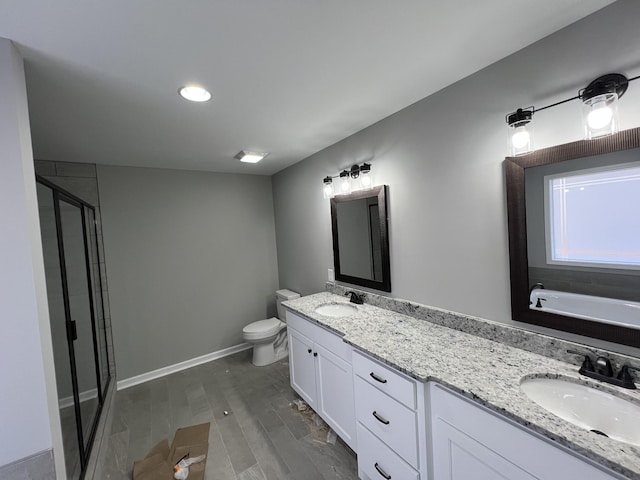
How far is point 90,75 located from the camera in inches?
50.5

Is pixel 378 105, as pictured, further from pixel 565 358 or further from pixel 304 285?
pixel 304 285

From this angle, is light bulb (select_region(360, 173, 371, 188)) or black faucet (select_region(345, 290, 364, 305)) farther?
black faucet (select_region(345, 290, 364, 305))

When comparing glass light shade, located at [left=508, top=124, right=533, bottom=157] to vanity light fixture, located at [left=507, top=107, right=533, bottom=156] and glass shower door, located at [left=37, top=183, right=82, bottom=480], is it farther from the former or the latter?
glass shower door, located at [left=37, top=183, right=82, bottom=480]

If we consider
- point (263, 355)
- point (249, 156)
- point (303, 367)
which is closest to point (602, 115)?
point (303, 367)

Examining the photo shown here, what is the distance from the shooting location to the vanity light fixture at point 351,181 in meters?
2.22

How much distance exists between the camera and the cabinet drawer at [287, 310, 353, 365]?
5.68 feet

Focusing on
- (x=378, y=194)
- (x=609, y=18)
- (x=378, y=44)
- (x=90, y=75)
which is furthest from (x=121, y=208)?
(x=609, y=18)

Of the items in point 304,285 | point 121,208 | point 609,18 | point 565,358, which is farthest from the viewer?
point 304,285

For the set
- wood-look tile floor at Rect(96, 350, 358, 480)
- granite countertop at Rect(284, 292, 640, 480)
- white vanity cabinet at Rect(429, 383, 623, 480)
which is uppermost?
granite countertop at Rect(284, 292, 640, 480)

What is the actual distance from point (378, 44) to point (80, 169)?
9.99ft

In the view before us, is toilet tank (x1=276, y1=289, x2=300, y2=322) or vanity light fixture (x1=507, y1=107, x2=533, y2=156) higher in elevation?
vanity light fixture (x1=507, y1=107, x2=533, y2=156)

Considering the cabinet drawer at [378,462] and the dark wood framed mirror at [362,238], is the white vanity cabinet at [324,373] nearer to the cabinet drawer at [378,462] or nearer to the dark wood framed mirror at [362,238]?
the cabinet drawer at [378,462]

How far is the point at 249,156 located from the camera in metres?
2.67

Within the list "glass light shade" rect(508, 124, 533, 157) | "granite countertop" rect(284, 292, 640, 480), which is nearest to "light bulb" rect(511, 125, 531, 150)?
"glass light shade" rect(508, 124, 533, 157)
